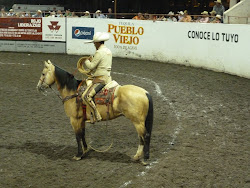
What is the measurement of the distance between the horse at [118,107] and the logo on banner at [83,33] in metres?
14.6

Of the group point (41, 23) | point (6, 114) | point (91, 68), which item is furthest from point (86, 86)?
point (41, 23)

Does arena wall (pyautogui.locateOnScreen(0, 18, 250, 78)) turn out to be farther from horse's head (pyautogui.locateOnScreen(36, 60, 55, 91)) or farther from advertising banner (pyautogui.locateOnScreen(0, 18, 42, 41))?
horse's head (pyautogui.locateOnScreen(36, 60, 55, 91))

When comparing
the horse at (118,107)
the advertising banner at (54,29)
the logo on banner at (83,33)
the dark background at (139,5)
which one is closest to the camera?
the horse at (118,107)

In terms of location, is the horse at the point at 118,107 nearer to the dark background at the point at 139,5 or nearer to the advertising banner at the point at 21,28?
the advertising banner at the point at 21,28

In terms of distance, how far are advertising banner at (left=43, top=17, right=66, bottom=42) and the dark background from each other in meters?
11.8

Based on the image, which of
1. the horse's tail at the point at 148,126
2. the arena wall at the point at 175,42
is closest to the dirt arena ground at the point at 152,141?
the horse's tail at the point at 148,126

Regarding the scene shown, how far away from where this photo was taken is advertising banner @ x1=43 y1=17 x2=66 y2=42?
2364cm

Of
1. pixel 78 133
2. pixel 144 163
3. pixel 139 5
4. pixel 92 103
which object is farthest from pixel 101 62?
pixel 139 5

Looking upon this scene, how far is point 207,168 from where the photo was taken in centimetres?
783

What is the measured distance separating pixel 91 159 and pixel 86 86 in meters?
1.44

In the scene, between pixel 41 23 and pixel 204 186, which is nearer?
pixel 204 186

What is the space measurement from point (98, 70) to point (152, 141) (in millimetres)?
2206

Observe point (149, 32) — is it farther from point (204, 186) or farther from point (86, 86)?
point (204, 186)

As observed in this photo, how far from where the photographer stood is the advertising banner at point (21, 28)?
79.5 ft
